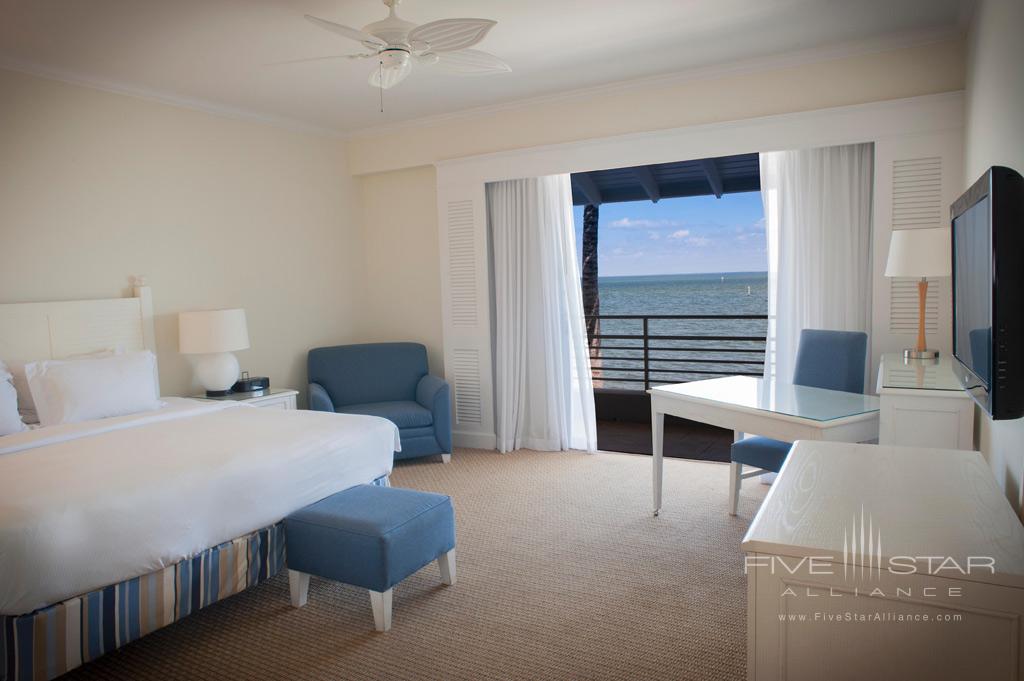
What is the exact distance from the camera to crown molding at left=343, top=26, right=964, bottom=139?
3.83 meters

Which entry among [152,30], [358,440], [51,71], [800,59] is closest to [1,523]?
[358,440]

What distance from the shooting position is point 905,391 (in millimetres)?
2627

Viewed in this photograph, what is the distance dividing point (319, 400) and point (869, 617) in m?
4.18

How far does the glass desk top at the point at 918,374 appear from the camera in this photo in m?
2.69

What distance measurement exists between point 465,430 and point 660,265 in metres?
8.90

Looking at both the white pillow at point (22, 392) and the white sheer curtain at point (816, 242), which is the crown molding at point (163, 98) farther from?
the white sheer curtain at point (816, 242)

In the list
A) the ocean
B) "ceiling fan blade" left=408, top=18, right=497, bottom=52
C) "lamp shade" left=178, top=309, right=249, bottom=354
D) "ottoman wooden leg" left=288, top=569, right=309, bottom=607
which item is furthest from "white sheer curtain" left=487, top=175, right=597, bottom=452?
the ocean

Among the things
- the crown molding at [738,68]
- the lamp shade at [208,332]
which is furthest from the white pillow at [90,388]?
the crown molding at [738,68]

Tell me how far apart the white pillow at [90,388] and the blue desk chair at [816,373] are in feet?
10.4

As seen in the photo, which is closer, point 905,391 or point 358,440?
point 905,391

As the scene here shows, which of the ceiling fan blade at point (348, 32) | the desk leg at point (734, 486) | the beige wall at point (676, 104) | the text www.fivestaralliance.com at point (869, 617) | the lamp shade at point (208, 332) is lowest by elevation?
the desk leg at point (734, 486)

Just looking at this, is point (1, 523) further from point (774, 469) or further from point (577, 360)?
point (577, 360)

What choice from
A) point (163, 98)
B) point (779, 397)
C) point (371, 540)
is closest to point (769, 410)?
point (779, 397)

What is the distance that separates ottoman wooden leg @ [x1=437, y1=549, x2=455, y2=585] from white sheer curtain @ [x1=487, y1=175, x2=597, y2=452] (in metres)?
2.31
